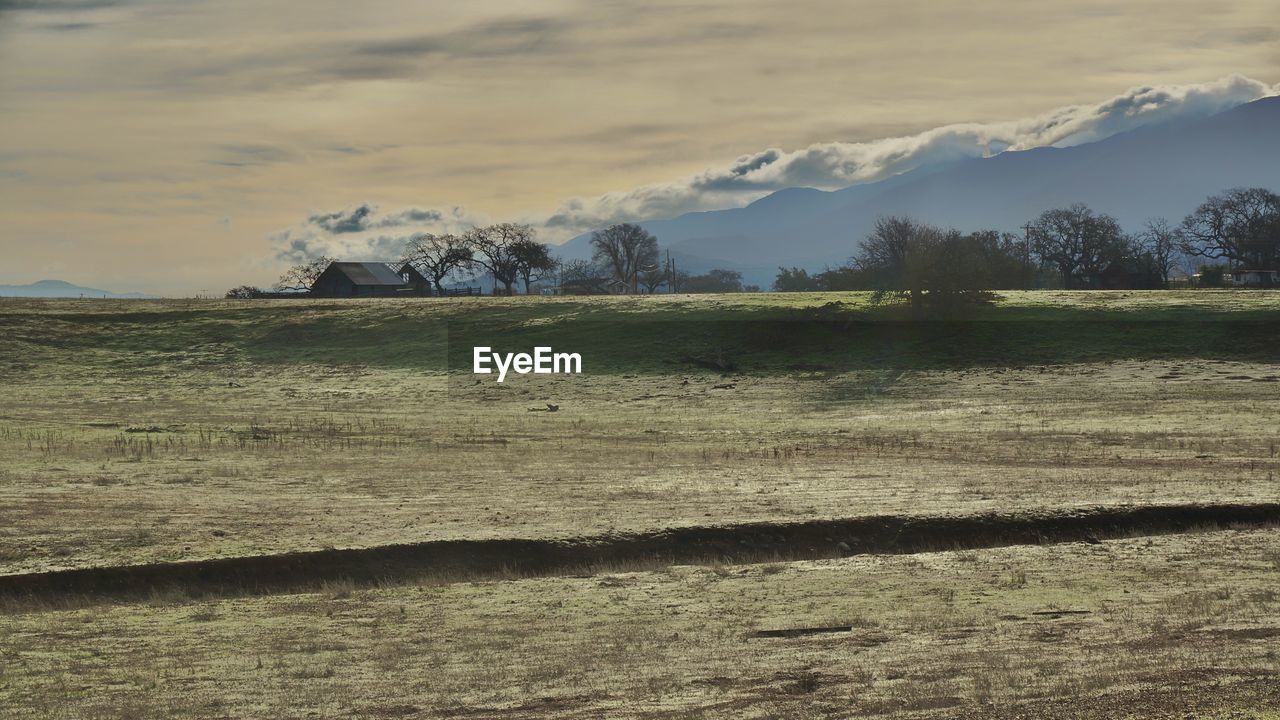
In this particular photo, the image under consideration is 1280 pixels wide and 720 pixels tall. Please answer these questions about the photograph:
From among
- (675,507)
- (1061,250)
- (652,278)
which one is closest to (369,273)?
(652,278)

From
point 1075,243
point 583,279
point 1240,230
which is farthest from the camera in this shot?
point 583,279

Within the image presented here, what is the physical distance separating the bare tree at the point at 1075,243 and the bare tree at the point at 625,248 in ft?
168

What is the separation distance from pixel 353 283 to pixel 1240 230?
85.7m

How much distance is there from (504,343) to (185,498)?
36256 millimetres

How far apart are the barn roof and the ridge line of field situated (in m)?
103

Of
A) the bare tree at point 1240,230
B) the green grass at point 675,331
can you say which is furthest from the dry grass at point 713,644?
the bare tree at point 1240,230

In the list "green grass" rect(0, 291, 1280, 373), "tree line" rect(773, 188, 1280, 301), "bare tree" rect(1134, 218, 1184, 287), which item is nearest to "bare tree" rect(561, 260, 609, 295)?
"tree line" rect(773, 188, 1280, 301)

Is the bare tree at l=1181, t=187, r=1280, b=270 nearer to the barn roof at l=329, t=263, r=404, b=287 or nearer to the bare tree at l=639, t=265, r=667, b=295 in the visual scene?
the bare tree at l=639, t=265, r=667, b=295

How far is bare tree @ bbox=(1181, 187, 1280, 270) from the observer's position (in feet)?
391

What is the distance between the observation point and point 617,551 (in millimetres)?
19531

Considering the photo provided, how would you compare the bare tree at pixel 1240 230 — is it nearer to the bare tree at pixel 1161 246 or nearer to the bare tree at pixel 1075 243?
the bare tree at pixel 1161 246

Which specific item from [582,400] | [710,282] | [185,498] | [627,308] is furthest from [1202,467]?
[710,282]

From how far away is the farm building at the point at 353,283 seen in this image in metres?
119

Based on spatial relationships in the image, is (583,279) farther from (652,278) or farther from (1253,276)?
(1253,276)
